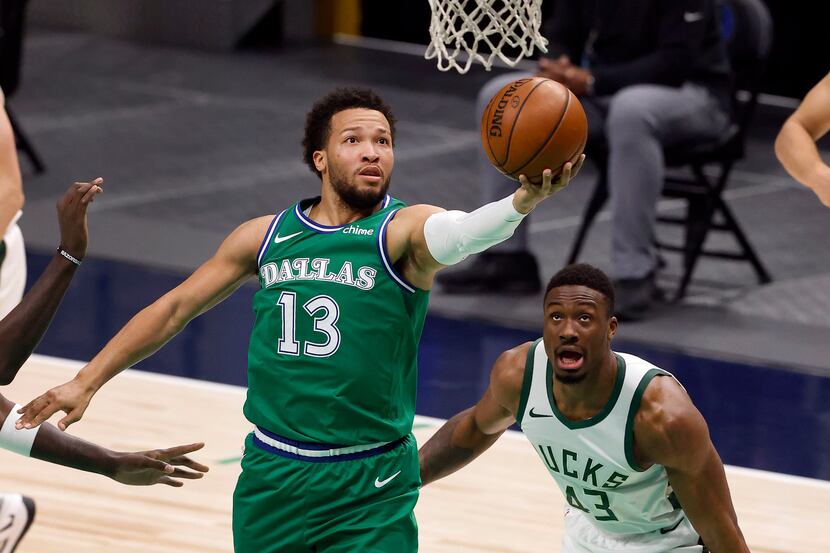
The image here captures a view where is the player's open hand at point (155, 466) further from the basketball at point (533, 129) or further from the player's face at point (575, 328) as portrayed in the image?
the basketball at point (533, 129)

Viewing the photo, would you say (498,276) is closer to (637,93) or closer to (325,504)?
(637,93)

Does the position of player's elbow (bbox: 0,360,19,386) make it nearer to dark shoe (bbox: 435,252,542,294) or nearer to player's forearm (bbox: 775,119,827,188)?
player's forearm (bbox: 775,119,827,188)

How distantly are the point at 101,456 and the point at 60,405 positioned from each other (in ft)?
1.52

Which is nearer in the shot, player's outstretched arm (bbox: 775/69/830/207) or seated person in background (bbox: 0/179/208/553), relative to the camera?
seated person in background (bbox: 0/179/208/553)

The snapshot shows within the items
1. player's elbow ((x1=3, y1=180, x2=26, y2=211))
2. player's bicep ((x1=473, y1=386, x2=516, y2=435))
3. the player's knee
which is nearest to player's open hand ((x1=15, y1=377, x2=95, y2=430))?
player's elbow ((x1=3, y1=180, x2=26, y2=211))

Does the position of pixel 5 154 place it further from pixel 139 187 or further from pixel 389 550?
pixel 139 187

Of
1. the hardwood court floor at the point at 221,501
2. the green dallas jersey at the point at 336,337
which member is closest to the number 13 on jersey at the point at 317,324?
the green dallas jersey at the point at 336,337

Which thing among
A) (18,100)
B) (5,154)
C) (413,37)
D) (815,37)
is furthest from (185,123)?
(5,154)

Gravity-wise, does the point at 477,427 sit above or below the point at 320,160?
below

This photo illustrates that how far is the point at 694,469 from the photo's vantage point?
407 centimetres

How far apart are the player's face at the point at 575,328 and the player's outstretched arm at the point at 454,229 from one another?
0.29m

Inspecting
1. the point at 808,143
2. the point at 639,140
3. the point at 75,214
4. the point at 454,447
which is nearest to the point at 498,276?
the point at 639,140

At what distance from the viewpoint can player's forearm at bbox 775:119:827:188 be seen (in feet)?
16.1

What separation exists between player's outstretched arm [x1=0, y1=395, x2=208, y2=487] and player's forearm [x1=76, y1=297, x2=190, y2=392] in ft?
0.91
